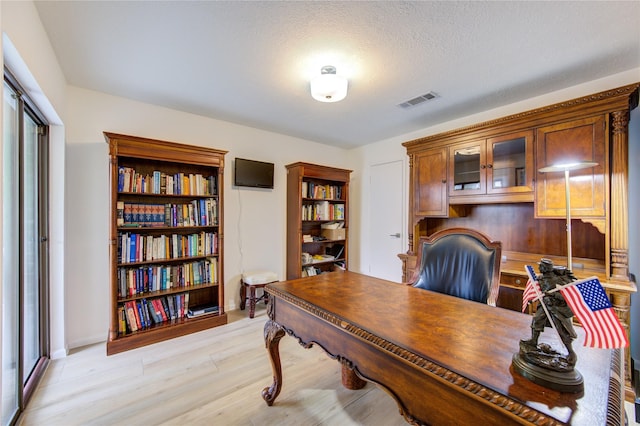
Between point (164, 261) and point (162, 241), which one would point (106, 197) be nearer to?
point (162, 241)

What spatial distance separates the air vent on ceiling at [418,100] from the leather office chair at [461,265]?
1416mm

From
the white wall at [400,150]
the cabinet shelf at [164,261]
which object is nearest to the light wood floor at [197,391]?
the cabinet shelf at [164,261]

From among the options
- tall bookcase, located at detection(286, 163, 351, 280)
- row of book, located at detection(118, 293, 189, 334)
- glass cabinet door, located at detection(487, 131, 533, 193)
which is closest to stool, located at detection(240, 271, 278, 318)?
tall bookcase, located at detection(286, 163, 351, 280)

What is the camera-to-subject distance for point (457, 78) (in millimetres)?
2277

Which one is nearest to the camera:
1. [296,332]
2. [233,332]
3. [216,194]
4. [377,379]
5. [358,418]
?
[377,379]

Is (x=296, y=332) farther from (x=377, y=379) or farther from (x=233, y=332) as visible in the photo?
(x=233, y=332)

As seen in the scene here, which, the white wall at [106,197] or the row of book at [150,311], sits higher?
the white wall at [106,197]

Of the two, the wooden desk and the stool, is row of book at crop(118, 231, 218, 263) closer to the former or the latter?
the stool

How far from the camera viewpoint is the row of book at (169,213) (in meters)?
2.60

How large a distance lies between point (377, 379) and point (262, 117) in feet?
9.74

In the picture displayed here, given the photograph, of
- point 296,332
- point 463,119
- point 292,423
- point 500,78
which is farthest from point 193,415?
point 463,119

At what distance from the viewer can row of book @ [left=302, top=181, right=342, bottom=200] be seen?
12.7 ft

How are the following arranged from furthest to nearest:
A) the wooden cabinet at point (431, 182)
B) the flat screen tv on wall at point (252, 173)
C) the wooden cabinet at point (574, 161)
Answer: the flat screen tv on wall at point (252, 173)
the wooden cabinet at point (431, 182)
the wooden cabinet at point (574, 161)

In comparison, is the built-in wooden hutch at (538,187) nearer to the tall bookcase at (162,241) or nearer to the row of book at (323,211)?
the row of book at (323,211)
